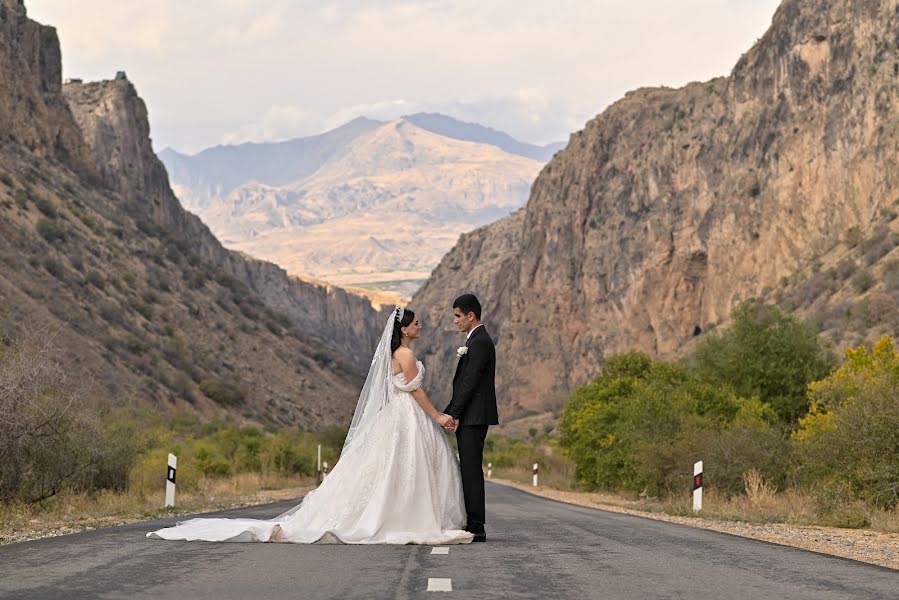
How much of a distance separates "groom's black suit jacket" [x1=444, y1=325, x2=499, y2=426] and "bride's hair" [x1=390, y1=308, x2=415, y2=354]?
0.81 metres

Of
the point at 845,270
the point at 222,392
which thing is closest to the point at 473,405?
the point at 222,392

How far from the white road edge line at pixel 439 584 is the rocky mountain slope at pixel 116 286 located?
Result: 44356 millimetres

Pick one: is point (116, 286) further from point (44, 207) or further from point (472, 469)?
point (472, 469)

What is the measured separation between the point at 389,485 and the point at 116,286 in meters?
62.5

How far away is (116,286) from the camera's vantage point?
71938 millimetres

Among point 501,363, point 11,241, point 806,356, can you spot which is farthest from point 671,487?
point 501,363

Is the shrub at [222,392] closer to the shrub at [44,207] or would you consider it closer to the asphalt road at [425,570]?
the shrub at [44,207]

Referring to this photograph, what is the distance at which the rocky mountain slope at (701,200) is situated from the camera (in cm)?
8181

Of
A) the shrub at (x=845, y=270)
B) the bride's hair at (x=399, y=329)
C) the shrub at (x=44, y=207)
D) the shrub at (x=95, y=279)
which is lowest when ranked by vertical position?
the bride's hair at (x=399, y=329)

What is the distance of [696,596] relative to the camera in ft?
28.0

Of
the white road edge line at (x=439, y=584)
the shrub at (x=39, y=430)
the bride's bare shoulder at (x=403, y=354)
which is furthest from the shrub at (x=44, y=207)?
the white road edge line at (x=439, y=584)

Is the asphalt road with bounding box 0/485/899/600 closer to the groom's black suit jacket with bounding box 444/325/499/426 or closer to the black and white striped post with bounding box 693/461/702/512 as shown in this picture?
the groom's black suit jacket with bounding box 444/325/499/426

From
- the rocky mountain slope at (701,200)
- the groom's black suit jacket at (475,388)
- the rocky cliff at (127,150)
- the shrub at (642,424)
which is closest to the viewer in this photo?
the groom's black suit jacket at (475,388)

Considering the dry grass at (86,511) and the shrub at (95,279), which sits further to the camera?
the shrub at (95,279)
